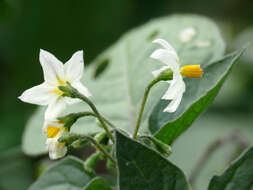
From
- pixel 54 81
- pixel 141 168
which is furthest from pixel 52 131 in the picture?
pixel 141 168

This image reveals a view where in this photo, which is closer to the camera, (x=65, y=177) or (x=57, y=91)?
(x=57, y=91)

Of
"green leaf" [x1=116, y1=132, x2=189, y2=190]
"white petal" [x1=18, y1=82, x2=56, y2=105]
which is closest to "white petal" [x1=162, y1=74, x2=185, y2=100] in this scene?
"green leaf" [x1=116, y1=132, x2=189, y2=190]

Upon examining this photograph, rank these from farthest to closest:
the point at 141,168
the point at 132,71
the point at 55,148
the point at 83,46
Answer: the point at 83,46
the point at 132,71
the point at 55,148
the point at 141,168

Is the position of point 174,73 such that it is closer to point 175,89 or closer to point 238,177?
point 175,89

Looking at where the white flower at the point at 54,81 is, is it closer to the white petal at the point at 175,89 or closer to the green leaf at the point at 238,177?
the white petal at the point at 175,89

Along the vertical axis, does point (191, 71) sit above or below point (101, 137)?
above

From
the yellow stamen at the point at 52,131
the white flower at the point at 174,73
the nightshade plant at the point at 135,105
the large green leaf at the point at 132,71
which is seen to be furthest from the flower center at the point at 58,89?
the large green leaf at the point at 132,71

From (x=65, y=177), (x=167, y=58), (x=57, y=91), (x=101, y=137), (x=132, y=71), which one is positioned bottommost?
(x=65, y=177)
